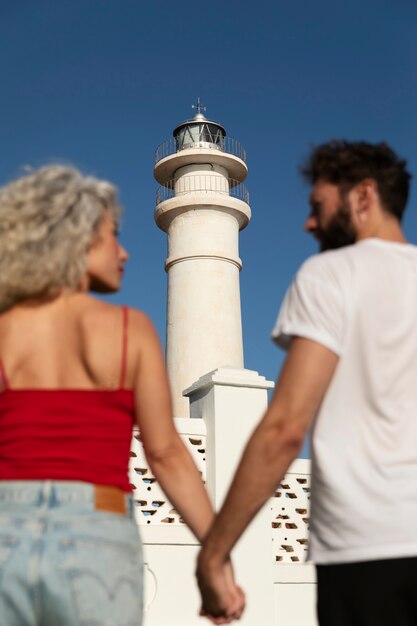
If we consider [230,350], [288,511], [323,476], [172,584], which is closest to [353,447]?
[323,476]

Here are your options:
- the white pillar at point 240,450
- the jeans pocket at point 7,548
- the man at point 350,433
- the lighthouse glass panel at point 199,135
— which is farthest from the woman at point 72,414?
the lighthouse glass panel at point 199,135

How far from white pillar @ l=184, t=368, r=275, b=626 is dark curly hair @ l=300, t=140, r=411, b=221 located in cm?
621

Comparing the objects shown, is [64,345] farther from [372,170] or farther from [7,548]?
[372,170]

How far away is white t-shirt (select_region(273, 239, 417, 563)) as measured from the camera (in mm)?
1931

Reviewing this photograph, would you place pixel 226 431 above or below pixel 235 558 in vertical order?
above

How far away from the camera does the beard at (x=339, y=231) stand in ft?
7.50

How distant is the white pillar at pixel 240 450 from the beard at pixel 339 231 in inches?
243

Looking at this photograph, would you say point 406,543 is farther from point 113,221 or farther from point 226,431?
point 226,431

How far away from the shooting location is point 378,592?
193 cm

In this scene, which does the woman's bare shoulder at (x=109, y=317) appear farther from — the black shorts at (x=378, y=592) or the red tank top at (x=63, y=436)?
the black shorts at (x=378, y=592)

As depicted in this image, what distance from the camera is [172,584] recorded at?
789cm

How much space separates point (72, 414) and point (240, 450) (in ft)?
22.2

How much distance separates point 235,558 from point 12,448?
6.65 metres

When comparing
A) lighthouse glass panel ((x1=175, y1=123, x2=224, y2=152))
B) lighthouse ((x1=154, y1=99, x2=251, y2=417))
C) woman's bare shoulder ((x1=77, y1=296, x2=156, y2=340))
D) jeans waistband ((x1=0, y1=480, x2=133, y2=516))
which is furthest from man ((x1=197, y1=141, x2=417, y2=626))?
lighthouse glass panel ((x1=175, y1=123, x2=224, y2=152))
